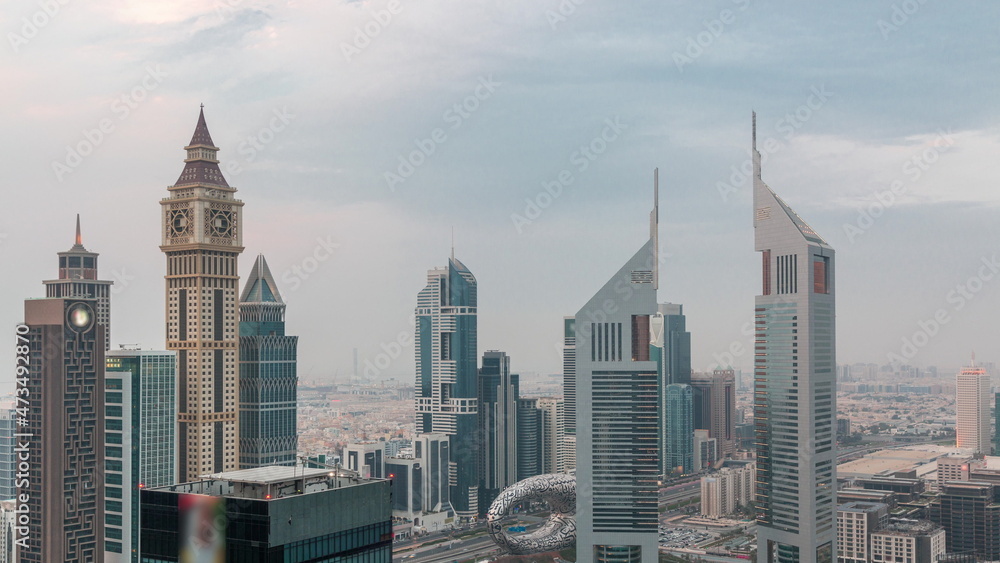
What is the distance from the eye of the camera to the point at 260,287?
8431 centimetres

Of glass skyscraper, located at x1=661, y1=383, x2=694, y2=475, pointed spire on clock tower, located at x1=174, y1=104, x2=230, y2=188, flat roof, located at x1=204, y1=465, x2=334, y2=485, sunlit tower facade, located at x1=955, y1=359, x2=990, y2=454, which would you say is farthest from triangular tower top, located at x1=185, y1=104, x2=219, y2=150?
sunlit tower facade, located at x1=955, y1=359, x2=990, y2=454

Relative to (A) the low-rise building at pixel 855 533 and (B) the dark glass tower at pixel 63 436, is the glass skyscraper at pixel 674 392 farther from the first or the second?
(B) the dark glass tower at pixel 63 436

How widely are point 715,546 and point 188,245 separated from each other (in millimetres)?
55490

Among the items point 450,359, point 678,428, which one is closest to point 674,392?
point 678,428

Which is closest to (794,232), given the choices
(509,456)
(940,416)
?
(509,456)

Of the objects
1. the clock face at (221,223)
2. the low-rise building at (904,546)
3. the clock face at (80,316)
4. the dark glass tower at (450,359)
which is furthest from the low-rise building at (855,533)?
the clock face at (80,316)

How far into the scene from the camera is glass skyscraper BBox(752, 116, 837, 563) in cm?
6294

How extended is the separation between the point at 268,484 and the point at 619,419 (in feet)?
156

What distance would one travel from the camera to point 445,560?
83562 mm

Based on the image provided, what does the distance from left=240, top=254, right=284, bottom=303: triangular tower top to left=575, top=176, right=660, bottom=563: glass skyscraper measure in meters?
29.9

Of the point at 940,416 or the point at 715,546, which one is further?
the point at 940,416

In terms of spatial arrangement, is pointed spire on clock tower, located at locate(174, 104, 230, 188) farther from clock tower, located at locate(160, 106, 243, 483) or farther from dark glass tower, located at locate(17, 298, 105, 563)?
dark glass tower, located at locate(17, 298, 105, 563)

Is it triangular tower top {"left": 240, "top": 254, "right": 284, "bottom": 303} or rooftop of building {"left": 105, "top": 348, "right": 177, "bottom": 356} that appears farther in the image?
triangular tower top {"left": 240, "top": 254, "right": 284, "bottom": 303}

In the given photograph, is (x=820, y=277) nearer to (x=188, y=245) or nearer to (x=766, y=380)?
(x=766, y=380)
